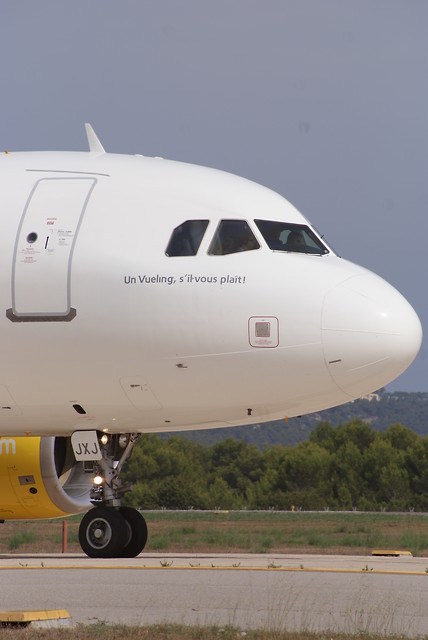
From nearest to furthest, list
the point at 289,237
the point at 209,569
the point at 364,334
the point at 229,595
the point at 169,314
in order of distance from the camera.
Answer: the point at 229,595, the point at 364,334, the point at 169,314, the point at 209,569, the point at 289,237

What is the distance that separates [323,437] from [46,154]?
110 meters

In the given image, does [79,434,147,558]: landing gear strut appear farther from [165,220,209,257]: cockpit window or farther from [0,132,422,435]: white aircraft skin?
[165,220,209,257]: cockpit window

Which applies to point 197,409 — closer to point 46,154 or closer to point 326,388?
point 326,388

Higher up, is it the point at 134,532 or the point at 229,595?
the point at 134,532

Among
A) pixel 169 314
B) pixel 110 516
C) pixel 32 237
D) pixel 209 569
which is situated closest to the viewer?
pixel 169 314

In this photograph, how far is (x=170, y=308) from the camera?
17938 mm

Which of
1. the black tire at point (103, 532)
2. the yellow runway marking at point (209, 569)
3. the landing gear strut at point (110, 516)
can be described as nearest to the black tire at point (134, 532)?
the landing gear strut at point (110, 516)

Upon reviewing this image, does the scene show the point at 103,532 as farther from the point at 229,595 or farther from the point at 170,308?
the point at 229,595

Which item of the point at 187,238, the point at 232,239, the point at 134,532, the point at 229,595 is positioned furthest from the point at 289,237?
the point at 229,595

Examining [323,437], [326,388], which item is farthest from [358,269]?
[323,437]

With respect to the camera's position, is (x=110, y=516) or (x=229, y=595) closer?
(x=229, y=595)

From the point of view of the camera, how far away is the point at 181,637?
37.1ft

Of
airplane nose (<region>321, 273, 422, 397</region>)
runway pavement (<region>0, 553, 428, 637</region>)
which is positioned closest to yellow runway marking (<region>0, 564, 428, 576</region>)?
runway pavement (<region>0, 553, 428, 637</region>)

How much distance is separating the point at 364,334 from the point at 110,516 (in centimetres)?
513
